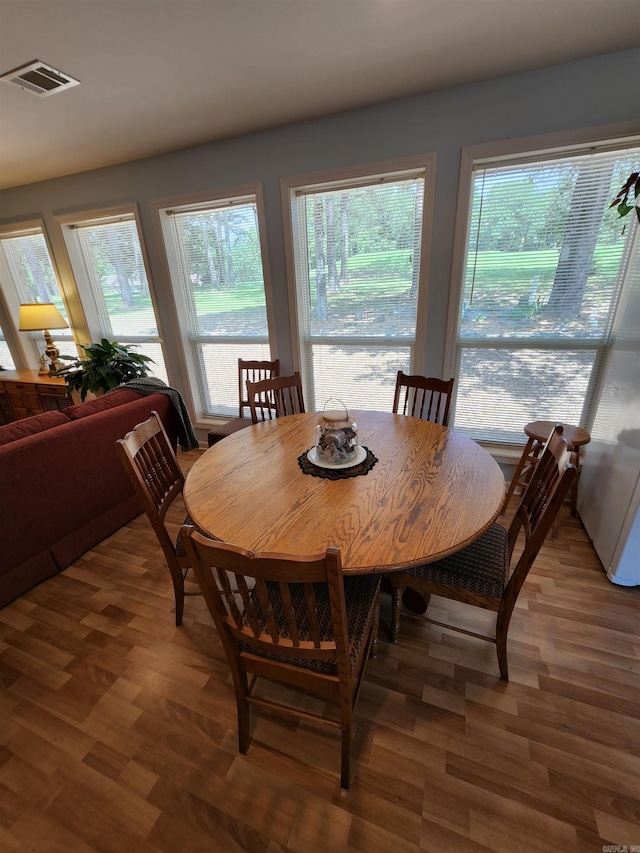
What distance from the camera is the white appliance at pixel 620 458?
164 centimetres

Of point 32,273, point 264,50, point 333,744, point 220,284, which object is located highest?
point 264,50

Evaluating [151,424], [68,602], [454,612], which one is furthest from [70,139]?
[454,612]

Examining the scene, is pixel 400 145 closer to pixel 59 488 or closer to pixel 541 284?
pixel 541 284

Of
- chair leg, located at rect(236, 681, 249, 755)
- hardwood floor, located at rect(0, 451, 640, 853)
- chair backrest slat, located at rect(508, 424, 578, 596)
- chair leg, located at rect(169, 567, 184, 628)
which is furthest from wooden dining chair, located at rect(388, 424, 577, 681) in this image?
chair leg, located at rect(169, 567, 184, 628)

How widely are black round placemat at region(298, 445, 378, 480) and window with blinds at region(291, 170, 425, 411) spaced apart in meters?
1.48

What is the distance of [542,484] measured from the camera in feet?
4.19

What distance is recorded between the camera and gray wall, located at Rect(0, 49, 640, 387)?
181 centimetres

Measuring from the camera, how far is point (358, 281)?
2.58 meters

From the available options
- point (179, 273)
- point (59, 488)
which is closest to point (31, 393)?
point (179, 273)

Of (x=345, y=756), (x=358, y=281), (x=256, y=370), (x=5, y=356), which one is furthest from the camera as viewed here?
(x=5, y=356)

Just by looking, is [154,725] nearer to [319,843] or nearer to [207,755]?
[207,755]

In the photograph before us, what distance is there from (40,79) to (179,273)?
1.41 meters

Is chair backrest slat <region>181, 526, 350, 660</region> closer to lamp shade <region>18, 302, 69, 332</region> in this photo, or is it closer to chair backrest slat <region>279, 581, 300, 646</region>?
chair backrest slat <region>279, 581, 300, 646</region>

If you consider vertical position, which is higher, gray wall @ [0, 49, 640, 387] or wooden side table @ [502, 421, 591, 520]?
gray wall @ [0, 49, 640, 387]
